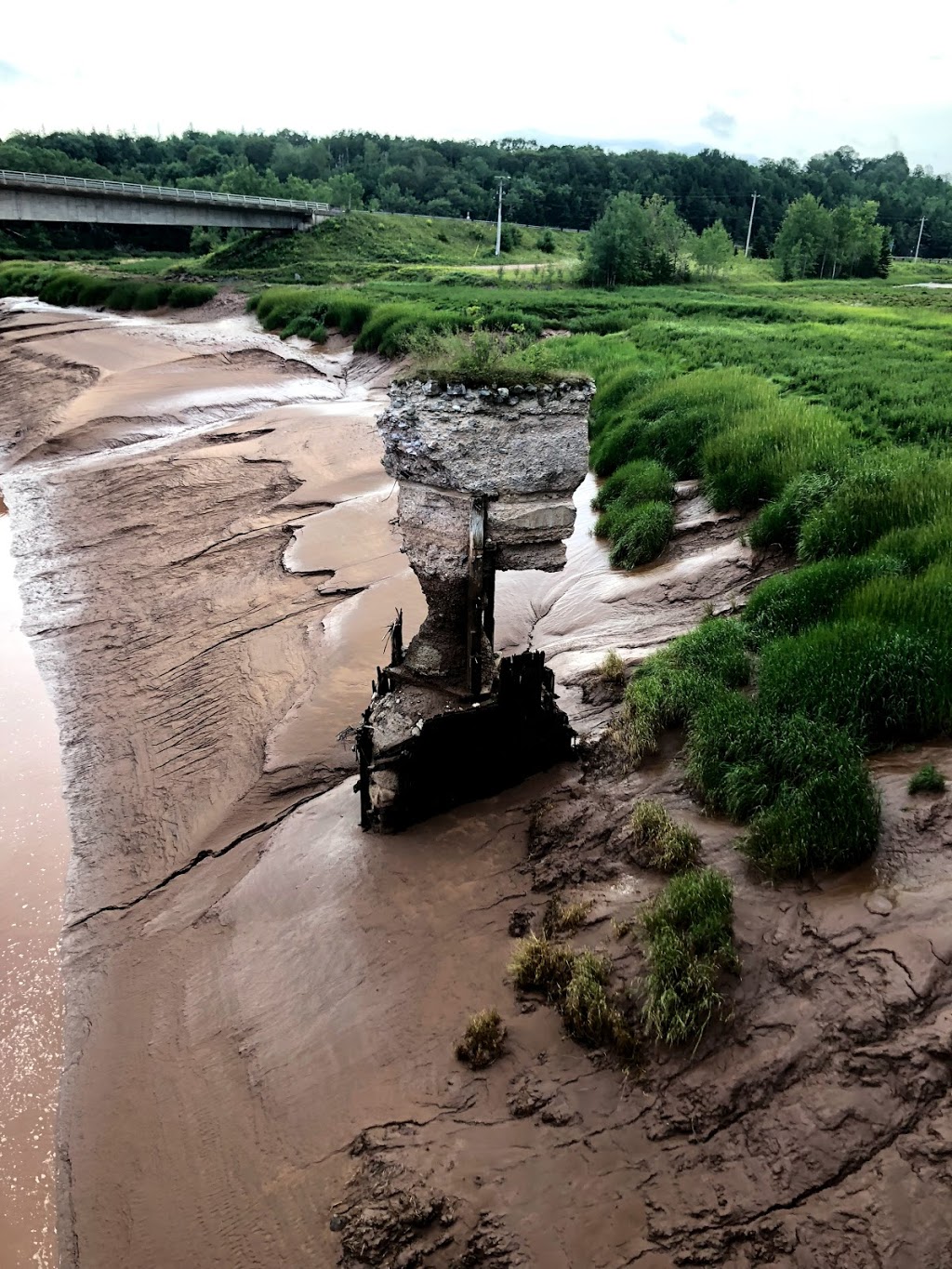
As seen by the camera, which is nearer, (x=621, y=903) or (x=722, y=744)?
(x=621, y=903)

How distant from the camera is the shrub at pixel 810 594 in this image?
789cm

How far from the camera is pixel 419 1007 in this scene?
5613mm

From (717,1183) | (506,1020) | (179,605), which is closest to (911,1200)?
(717,1183)

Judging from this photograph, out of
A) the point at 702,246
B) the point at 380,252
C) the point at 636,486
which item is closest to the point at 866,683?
the point at 636,486

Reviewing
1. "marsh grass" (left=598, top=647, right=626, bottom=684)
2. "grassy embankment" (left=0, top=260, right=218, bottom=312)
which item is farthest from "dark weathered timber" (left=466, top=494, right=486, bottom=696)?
"grassy embankment" (left=0, top=260, right=218, bottom=312)

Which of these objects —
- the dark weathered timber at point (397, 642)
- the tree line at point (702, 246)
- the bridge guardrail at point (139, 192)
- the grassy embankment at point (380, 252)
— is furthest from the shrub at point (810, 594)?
the bridge guardrail at point (139, 192)

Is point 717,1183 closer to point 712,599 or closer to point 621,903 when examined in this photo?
point 621,903

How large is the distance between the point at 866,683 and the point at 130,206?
51761mm

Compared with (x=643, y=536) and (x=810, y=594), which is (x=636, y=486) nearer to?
(x=643, y=536)

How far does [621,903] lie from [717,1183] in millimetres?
1915

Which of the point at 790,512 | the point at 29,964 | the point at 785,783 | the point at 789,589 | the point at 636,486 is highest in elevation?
the point at 790,512

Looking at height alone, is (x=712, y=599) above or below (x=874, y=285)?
below

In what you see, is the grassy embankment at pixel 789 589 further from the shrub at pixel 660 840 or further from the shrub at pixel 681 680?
the shrub at pixel 660 840

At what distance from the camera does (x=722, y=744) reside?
21.9ft
